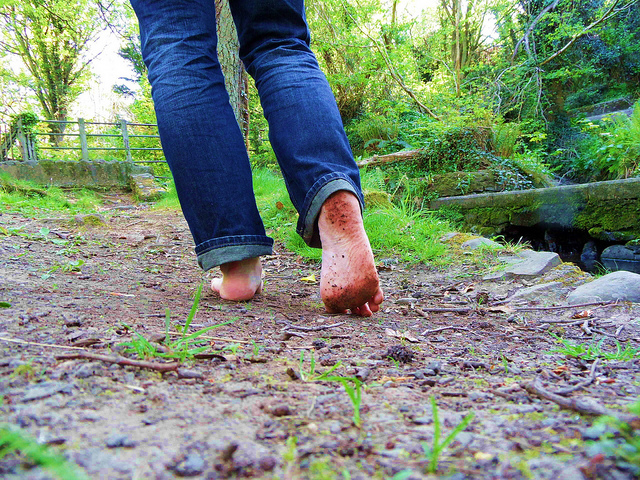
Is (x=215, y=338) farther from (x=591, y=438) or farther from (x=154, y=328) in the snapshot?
(x=591, y=438)

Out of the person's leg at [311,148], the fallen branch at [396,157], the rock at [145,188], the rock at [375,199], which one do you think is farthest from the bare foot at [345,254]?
the rock at [145,188]

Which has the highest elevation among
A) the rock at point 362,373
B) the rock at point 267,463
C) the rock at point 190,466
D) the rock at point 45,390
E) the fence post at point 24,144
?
the fence post at point 24,144

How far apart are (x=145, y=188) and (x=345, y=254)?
768 cm

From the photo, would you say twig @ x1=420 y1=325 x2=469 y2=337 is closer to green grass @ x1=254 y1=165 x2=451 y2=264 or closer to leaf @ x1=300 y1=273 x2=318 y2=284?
leaf @ x1=300 y1=273 x2=318 y2=284

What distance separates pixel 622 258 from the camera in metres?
3.48

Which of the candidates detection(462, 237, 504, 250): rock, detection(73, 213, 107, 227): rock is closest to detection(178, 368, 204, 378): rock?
detection(462, 237, 504, 250): rock

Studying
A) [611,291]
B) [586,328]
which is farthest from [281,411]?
[611,291]

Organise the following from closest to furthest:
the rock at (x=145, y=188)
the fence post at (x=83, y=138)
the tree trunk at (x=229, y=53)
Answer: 1. the tree trunk at (x=229, y=53)
2. the rock at (x=145, y=188)
3. the fence post at (x=83, y=138)

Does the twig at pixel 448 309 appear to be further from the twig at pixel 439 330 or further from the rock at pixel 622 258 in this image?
the rock at pixel 622 258

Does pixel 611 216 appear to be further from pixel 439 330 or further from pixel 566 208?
pixel 439 330

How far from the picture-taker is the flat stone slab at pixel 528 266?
1956 millimetres

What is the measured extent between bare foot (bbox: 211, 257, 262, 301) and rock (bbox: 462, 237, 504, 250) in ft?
5.43

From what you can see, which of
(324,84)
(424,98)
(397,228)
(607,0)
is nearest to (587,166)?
(424,98)

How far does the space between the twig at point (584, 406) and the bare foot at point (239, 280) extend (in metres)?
0.91
